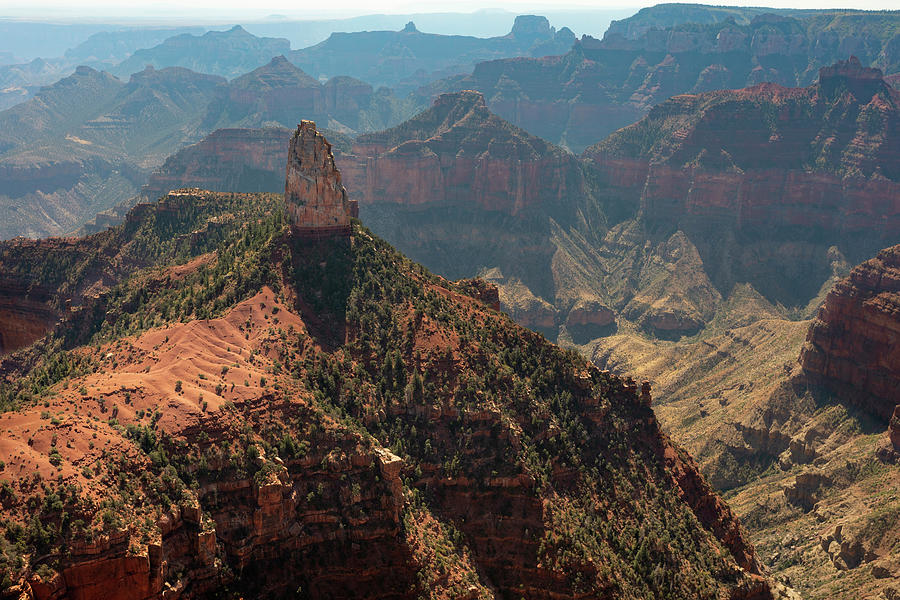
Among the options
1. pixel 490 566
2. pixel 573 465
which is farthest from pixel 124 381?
pixel 573 465

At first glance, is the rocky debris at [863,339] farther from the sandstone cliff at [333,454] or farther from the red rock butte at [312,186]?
the red rock butte at [312,186]

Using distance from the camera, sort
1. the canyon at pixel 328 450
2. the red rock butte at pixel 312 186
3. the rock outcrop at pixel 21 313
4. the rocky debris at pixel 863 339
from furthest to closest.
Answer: the rocky debris at pixel 863 339, the rock outcrop at pixel 21 313, the red rock butte at pixel 312 186, the canyon at pixel 328 450

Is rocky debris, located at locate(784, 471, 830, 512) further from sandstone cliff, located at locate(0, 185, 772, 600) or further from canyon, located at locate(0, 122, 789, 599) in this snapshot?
sandstone cliff, located at locate(0, 185, 772, 600)

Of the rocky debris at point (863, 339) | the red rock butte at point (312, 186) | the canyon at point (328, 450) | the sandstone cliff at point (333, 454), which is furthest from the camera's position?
the rocky debris at point (863, 339)

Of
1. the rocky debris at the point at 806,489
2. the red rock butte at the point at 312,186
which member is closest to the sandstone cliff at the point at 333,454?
the red rock butte at the point at 312,186

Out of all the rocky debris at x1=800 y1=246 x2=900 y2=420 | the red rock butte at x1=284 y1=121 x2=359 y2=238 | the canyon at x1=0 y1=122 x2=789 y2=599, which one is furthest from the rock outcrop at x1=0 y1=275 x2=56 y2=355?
the rocky debris at x1=800 y1=246 x2=900 y2=420

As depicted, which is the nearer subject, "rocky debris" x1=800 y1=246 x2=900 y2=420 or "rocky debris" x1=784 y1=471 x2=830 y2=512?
"rocky debris" x1=784 y1=471 x2=830 y2=512
